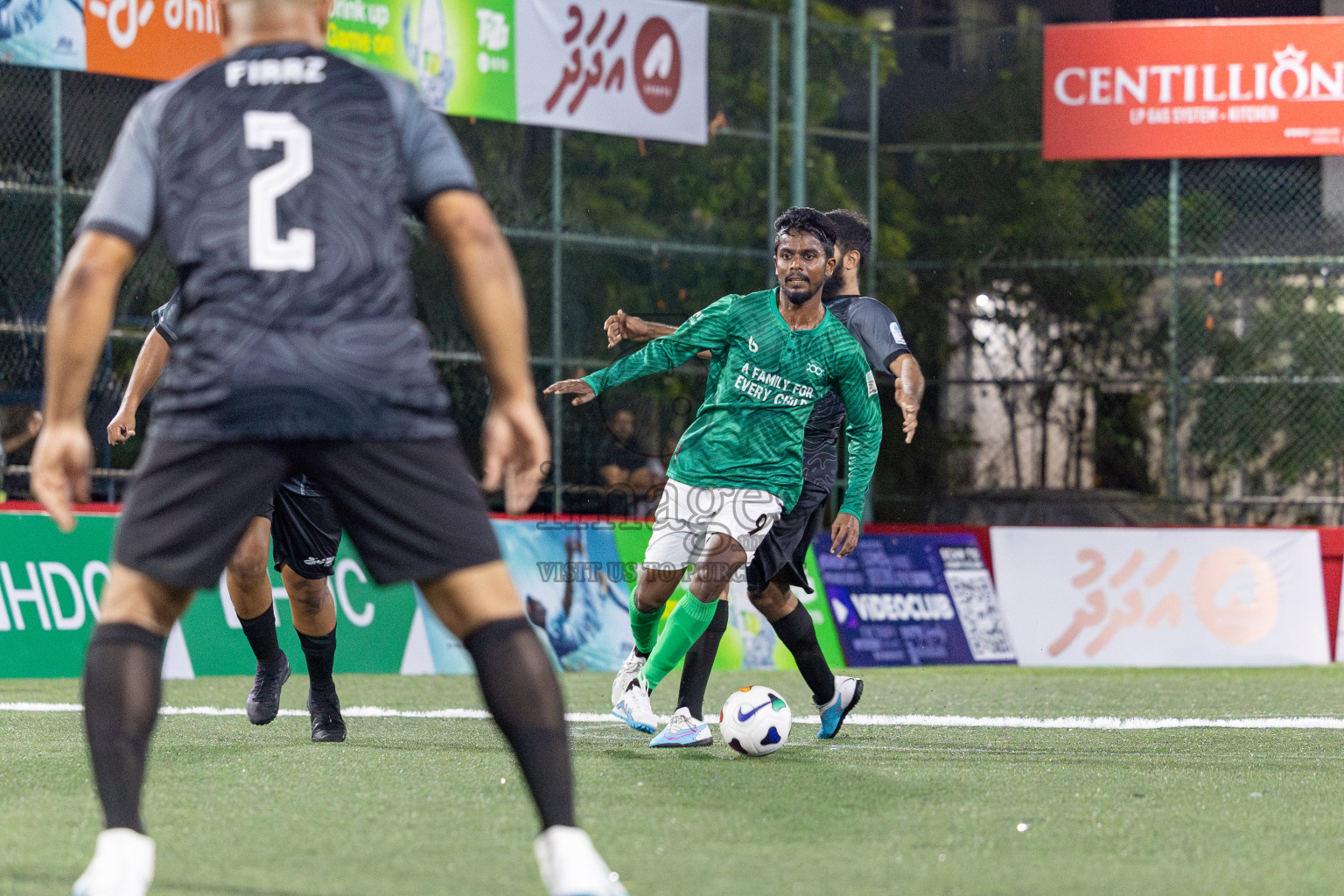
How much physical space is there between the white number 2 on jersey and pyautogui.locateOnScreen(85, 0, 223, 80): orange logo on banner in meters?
9.64

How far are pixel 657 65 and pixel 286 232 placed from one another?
12566 mm

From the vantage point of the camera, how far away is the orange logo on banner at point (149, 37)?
12.2 metres

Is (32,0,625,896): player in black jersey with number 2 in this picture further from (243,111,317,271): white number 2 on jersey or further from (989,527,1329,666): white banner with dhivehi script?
(989,527,1329,666): white banner with dhivehi script

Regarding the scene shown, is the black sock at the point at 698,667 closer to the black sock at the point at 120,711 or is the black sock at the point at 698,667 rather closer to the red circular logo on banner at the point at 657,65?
the black sock at the point at 120,711

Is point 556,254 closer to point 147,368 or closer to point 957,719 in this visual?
point 957,719

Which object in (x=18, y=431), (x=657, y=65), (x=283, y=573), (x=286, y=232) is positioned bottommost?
(x=283, y=573)

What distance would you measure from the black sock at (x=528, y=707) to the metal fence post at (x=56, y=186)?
996 centimetres

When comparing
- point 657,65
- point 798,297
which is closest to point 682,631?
point 798,297

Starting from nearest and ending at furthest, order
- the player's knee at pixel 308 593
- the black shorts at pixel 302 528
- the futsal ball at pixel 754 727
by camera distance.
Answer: the futsal ball at pixel 754 727
the black shorts at pixel 302 528
the player's knee at pixel 308 593

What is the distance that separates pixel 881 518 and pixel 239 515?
527 inches

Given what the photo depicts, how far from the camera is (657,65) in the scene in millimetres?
15297

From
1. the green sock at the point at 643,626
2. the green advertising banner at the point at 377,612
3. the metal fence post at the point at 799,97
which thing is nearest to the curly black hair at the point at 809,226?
the green sock at the point at 643,626

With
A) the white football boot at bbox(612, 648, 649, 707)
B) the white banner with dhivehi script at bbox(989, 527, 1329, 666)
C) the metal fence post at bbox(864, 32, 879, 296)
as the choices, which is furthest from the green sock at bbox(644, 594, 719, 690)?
the metal fence post at bbox(864, 32, 879, 296)

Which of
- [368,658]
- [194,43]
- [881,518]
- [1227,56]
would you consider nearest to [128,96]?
[194,43]
